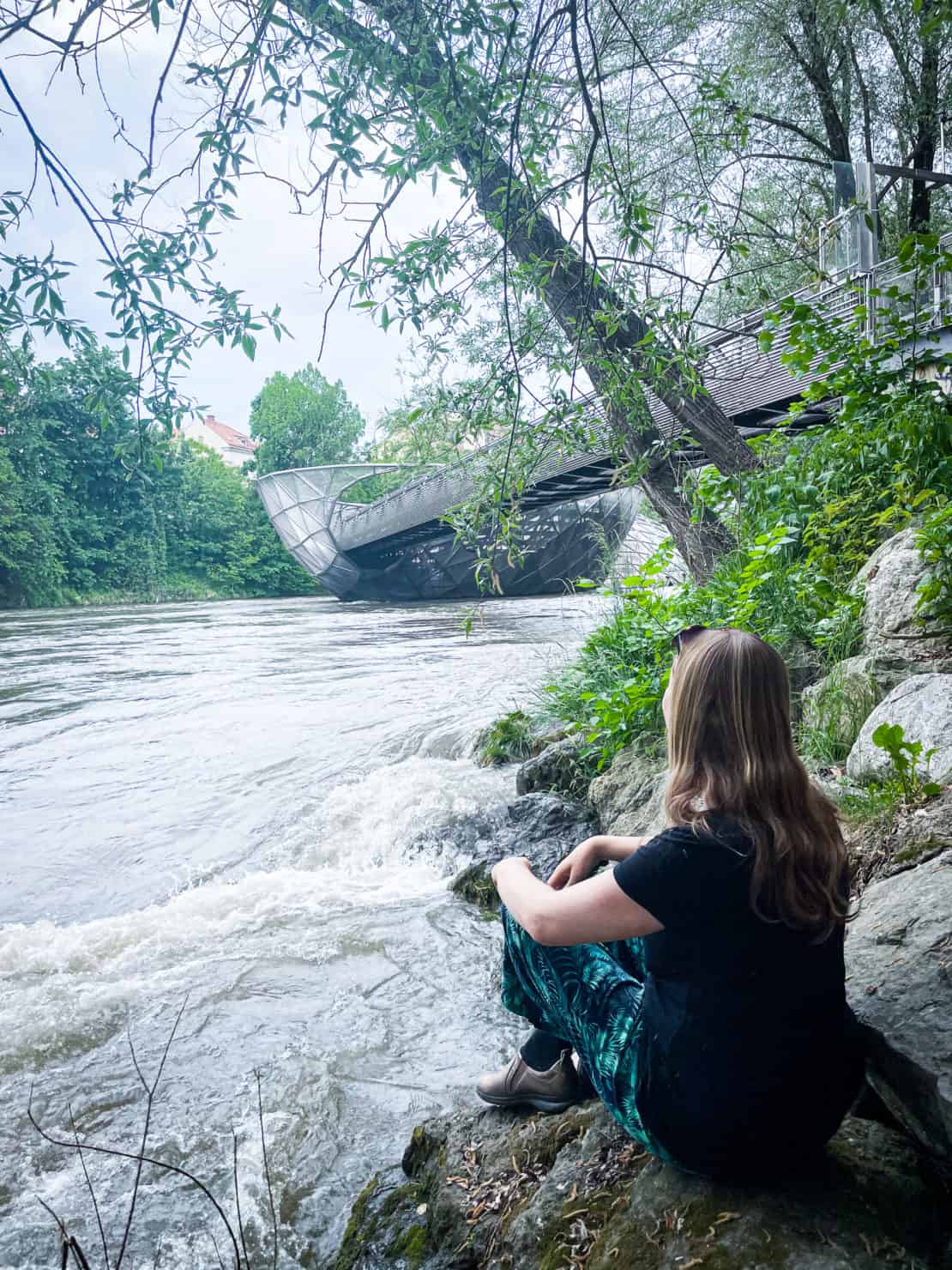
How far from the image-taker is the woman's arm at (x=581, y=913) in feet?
5.06

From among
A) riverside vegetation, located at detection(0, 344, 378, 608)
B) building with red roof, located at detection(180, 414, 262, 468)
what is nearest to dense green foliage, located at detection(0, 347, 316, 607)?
riverside vegetation, located at detection(0, 344, 378, 608)

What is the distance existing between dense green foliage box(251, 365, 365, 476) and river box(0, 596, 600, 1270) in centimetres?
4287

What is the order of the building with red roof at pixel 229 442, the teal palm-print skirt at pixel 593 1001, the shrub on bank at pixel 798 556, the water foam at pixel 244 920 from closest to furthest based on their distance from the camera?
the teal palm-print skirt at pixel 593 1001 < the water foam at pixel 244 920 < the shrub on bank at pixel 798 556 < the building with red roof at pixel 229 442

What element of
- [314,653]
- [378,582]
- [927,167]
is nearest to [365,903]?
[314,653]

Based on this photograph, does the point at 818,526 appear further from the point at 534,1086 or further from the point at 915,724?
the point at 534,1086

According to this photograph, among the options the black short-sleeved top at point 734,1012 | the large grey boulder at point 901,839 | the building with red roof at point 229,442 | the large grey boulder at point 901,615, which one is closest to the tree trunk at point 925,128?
the large grey boulder at point 901,615

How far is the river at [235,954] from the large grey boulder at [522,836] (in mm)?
162

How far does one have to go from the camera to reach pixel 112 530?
115ft

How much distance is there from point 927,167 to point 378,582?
57.1ft

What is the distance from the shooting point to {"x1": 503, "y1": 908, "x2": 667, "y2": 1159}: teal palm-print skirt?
1726 mm

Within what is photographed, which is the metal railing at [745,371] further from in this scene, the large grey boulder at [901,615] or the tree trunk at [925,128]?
the tree trunk at [925,128]

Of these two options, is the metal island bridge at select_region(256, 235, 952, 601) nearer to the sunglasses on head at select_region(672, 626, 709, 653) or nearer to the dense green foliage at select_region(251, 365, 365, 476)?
the sunglasses on head at select_region(672, 626, 709, 653)

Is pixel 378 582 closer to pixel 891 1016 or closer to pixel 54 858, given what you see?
pixel 54 858

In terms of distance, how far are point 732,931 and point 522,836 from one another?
10.4 feet
